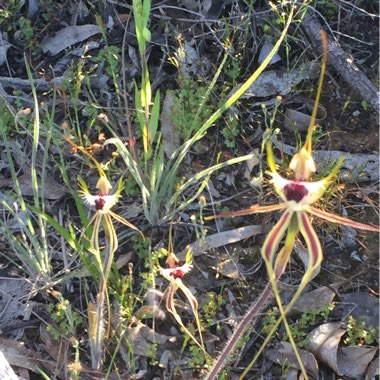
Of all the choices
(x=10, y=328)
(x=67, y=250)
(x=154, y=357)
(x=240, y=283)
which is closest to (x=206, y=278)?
(x=240, y=283)

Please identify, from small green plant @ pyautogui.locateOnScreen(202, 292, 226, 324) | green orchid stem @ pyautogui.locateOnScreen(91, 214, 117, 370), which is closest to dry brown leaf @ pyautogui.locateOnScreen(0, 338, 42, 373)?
green orchid stem @ pyautogui.locateOnScreen(91, 214, 117, 370)

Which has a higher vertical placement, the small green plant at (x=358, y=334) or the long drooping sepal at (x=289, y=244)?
the long drooping sepal at (x=289, y=244)

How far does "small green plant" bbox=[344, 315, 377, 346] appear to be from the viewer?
1702mm

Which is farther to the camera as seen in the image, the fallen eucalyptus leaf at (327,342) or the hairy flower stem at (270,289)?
the fallen eucalyptus leaf at (327,342)

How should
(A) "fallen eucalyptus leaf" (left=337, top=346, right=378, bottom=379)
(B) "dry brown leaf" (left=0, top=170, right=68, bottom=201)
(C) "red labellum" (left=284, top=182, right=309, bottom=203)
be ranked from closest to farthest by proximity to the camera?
(C) "red labellum" (left=284, top=182, right=309, bottom=203) → (A) "fallen eucalyptus leaf" (left=337, top=346, right=378, bottom=379) → (B) "dry brown leaf" (left=0, top=170, right=68, bottom=201)

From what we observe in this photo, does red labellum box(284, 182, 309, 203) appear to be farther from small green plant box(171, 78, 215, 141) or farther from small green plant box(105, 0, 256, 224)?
small green plant box(171, 78, 215, 141)

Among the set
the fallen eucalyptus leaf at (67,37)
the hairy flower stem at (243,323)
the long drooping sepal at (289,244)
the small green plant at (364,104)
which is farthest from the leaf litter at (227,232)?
the long drooping sepal at (289,244)

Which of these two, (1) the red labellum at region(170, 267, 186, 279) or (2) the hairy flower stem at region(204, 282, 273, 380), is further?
(1) the red labellum at region(170, 267, 186, 279)

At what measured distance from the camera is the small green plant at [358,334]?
170cm

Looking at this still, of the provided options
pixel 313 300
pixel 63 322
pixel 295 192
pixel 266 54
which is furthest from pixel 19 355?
pixel 266 54

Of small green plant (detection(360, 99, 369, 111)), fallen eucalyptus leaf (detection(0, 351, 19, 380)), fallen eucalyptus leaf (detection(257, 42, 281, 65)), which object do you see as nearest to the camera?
fallen eucalyptus leaf (detection(0, 351, 19, 380))

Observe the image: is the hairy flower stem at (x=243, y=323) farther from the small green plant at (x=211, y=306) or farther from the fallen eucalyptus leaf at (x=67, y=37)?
the fallen eucalyptus leaf at (x=67, y=37)

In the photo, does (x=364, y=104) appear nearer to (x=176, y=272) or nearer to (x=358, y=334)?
(x=358, y=334)

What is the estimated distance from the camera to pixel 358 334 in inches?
67.1
